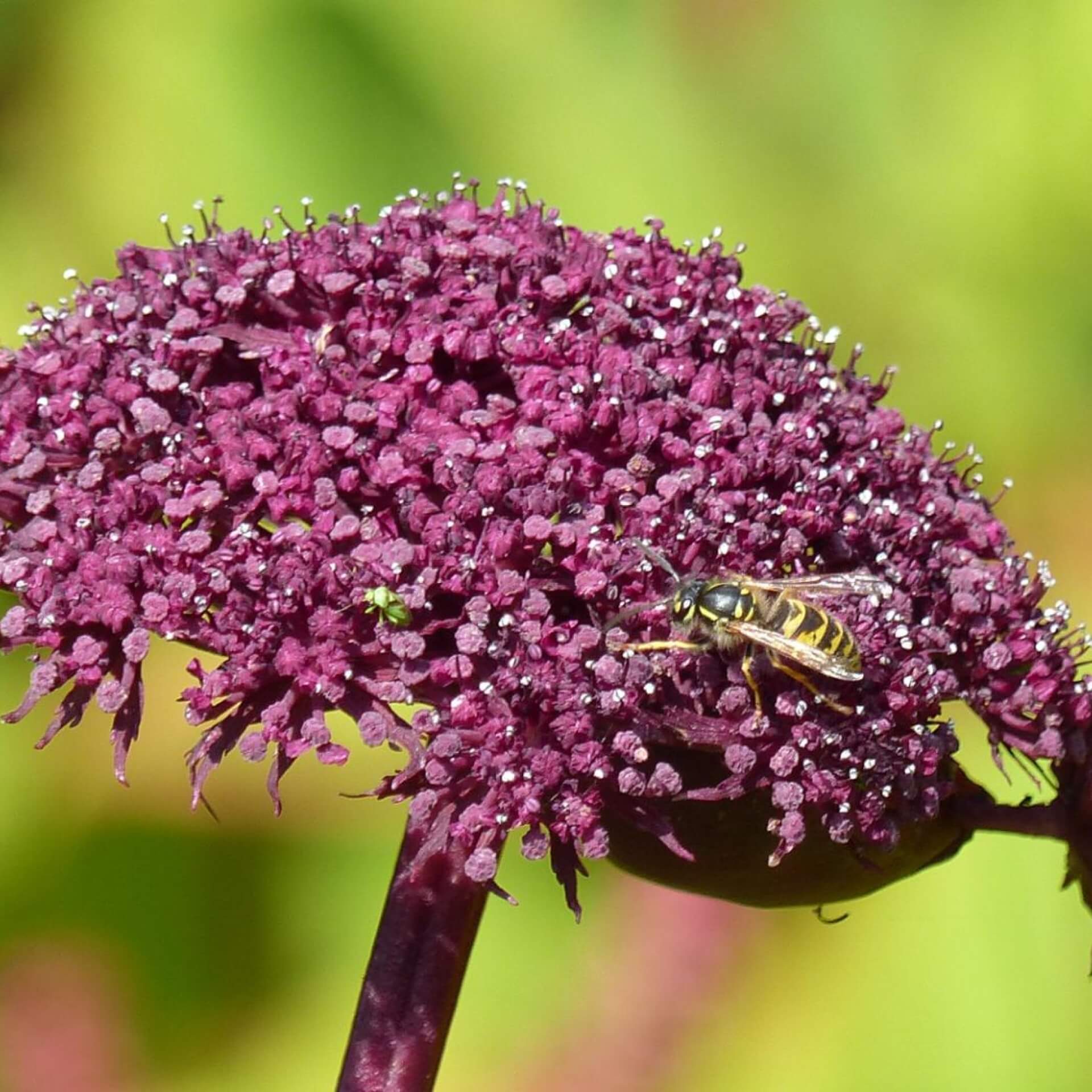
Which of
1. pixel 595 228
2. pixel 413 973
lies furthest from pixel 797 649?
pixel 595 228

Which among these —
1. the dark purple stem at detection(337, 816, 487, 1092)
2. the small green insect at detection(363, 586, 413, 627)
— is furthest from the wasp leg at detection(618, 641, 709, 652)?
the dark purple stem at detection(337, 816, 487, 1092)

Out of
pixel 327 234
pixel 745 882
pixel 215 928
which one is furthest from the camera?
pixel 215 928

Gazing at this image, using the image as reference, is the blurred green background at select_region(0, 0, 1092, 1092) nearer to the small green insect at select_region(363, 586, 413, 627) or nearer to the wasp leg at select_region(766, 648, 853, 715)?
the wasp leg at select_region(766, 648, 853, 715)

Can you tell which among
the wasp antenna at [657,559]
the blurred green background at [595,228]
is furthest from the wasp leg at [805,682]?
the blurred green background at [595,228]

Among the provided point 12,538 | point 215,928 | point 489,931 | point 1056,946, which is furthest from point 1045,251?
point 12,538

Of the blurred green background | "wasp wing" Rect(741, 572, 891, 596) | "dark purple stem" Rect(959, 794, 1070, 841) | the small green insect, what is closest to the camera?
the small green insect

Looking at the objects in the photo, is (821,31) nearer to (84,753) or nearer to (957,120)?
(957,120)
